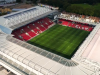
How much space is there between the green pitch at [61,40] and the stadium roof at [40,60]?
11614 mm

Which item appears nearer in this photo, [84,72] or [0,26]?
[84,72]

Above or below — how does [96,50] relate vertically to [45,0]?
below

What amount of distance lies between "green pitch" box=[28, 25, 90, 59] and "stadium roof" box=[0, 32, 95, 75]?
11.6 meters

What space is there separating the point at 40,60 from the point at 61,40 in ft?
67.7

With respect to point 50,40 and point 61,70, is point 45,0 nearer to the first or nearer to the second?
point 50,40

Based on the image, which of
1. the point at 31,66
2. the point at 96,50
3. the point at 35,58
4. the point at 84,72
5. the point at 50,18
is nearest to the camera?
the point at 84,72

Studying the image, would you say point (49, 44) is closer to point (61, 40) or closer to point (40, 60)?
point (61, 40)

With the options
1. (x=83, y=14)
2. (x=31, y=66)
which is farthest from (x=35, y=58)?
(x=83, y=14)

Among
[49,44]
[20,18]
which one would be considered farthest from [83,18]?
[20,18]

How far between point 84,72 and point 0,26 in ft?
97.2

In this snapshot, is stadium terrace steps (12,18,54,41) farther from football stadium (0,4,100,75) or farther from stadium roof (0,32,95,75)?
stadium roof (0,32,95,75)

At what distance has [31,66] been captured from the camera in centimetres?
2019

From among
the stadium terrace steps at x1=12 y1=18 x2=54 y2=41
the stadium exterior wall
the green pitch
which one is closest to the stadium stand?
the green pitch

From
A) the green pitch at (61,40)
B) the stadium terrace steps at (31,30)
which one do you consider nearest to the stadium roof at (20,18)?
the stadium terrace steps at (31,30)
